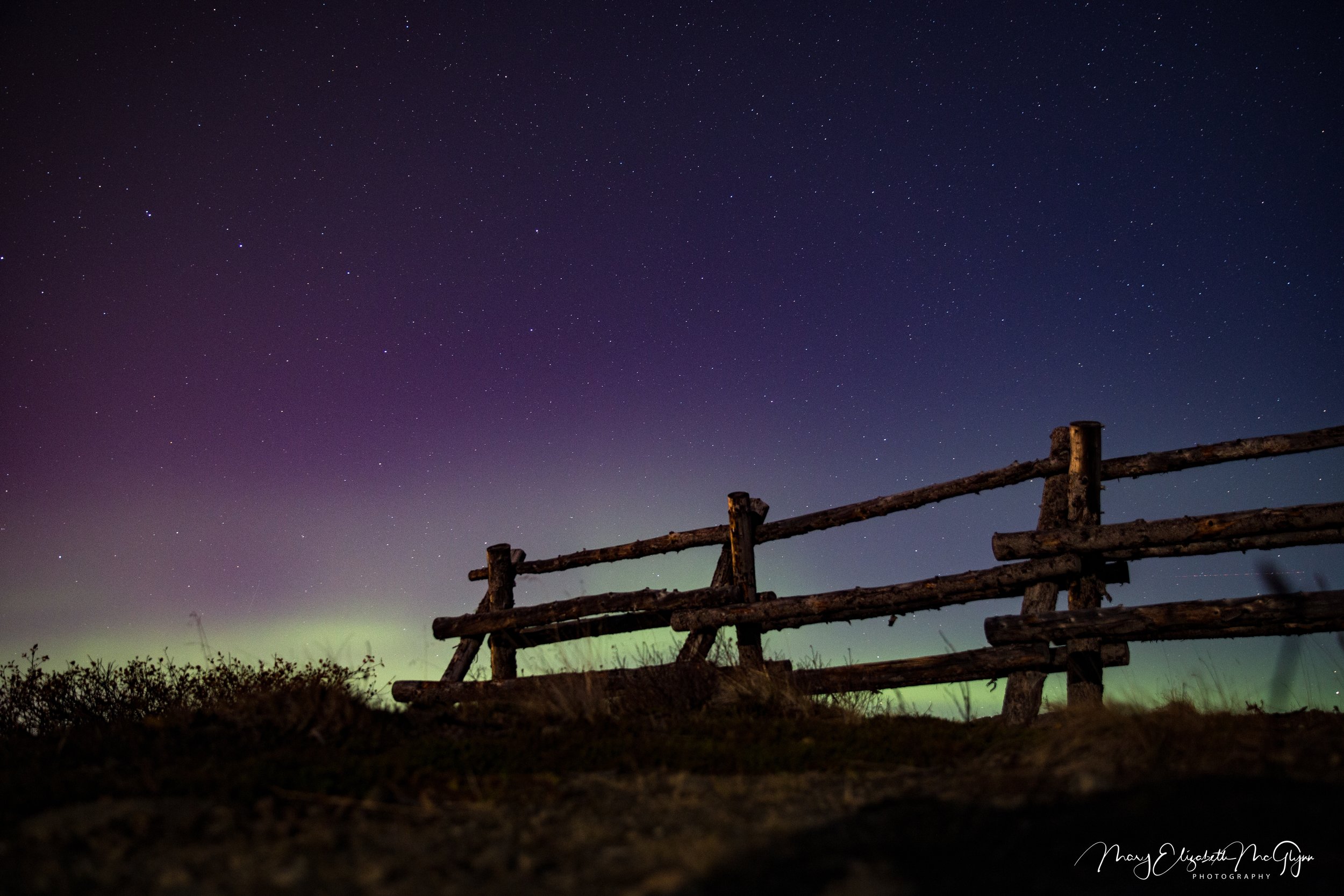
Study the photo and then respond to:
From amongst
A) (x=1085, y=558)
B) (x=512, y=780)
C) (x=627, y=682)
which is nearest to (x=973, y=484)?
(x=1085, y=558)

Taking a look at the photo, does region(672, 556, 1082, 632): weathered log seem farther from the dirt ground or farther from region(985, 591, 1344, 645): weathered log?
the dirt ground

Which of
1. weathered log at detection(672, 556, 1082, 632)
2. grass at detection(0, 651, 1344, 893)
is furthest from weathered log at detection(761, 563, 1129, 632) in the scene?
grass at detection(0, 651, 1344, 893)

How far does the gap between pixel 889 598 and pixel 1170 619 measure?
93.0 inches

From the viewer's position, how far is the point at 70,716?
9.62 metres

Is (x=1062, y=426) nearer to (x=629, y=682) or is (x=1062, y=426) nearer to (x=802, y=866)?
(x=629, y=682)

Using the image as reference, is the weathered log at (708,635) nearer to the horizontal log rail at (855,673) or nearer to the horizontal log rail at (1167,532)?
the horizontal log rail at (855,673)

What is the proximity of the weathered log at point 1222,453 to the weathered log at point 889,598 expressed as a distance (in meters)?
1.10

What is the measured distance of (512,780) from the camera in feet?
13.9

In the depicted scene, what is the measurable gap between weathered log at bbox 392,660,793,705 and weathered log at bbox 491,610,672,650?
102cm

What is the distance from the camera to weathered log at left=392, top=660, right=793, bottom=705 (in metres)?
6.54

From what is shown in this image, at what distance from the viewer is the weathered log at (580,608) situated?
365 inches

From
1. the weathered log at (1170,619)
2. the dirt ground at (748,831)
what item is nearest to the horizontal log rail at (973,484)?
the weathered log at (1170,619)

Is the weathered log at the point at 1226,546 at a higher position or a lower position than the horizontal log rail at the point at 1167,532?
lower

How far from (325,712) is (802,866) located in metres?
3.51
